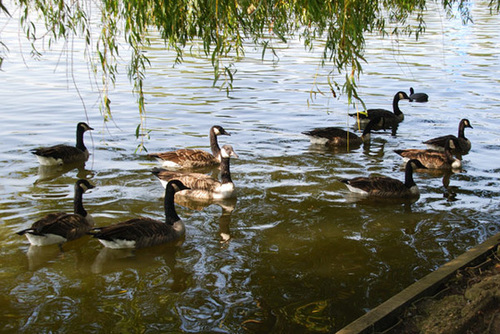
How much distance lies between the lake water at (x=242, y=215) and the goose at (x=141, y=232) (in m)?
0.18

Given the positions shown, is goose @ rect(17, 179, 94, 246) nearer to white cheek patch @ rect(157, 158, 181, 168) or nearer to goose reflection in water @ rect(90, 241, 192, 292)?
goose reflection in water @ rect(90, 241, 192, 292)

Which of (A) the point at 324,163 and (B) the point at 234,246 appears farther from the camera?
(A) the point at 324,163

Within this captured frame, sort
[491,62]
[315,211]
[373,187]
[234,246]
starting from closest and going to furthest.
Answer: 1. [234,246]
2. [315,211]
3. [373,187]
4. [491,62]

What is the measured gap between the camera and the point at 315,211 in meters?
10.7

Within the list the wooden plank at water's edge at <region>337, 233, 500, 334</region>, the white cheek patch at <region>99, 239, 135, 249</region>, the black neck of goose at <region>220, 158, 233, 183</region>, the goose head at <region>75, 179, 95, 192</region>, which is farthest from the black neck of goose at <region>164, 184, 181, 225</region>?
the wooden plank at water's edge at <region>337, 233, 500, 334</region>

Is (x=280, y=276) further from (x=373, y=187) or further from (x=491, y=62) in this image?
(x=491, y=62)

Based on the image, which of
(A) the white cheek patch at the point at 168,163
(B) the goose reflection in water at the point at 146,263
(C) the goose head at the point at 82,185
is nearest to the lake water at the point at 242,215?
(B) the goose reflection in water at the point at 146,263

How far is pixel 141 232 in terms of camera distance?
888 cm

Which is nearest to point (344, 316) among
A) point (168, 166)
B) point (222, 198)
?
point (222, 198)

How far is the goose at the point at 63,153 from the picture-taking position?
42.1ft

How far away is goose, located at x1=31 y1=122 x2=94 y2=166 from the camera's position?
12.8 meters

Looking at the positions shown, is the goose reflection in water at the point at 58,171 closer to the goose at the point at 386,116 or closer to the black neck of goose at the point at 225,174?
the black neck of goose at the point at 225,174

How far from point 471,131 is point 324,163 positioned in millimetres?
5677

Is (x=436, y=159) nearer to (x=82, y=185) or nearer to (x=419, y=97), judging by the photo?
(x=419, y=97)
